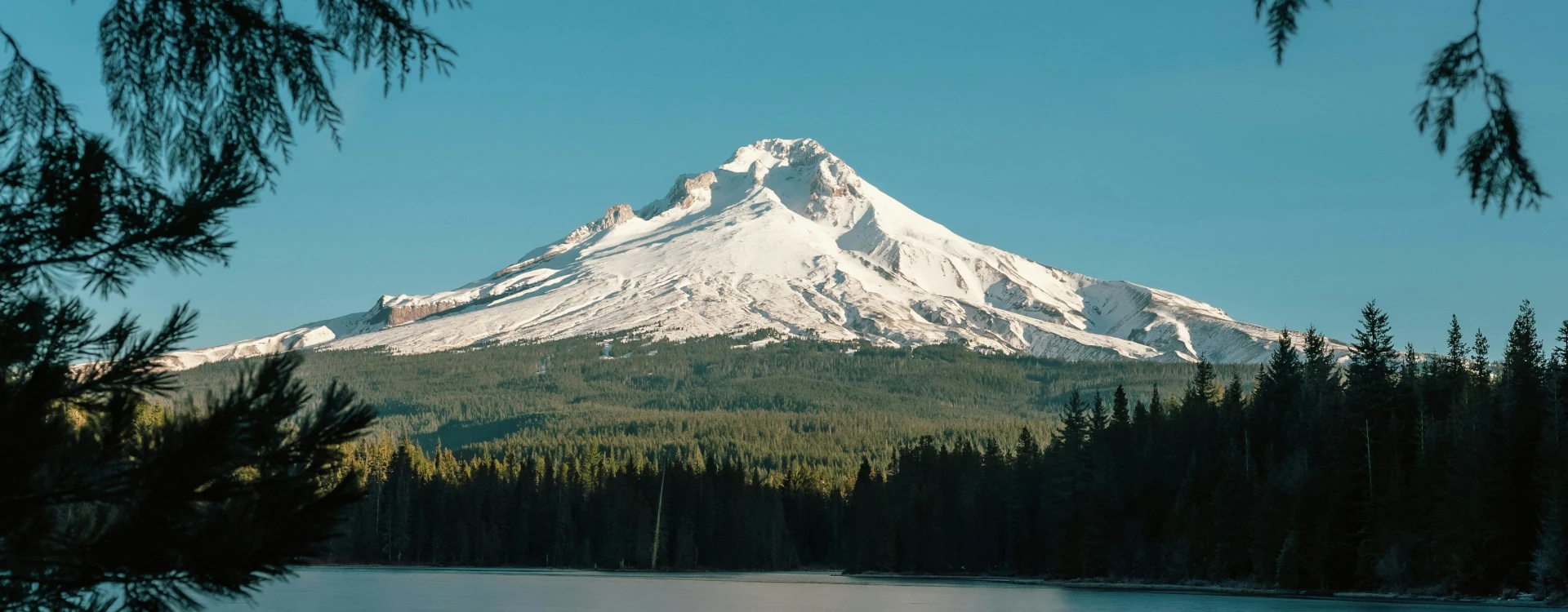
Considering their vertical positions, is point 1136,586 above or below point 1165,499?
below

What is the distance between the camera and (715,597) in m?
65.8

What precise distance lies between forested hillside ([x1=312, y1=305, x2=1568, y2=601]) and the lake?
4.81 m

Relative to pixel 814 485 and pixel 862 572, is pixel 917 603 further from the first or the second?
pixel 814 485

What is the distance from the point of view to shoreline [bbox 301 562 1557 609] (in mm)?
56031

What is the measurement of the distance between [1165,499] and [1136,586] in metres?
8.63

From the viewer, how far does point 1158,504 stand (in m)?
83.8

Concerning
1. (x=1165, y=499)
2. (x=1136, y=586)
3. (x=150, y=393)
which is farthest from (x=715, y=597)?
(x=150, y=393)

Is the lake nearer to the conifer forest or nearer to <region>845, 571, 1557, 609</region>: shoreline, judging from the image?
<region>845, 571, 1557, 609</region>: shoreline

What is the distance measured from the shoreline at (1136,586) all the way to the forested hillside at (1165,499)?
731mm

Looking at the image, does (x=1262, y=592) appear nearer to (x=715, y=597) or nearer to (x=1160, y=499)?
(x=1160, y=499)

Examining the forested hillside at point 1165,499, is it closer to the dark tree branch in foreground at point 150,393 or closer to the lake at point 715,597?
the dark tree branch in foreground at point 150,393

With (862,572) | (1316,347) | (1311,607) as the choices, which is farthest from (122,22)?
(862,572)

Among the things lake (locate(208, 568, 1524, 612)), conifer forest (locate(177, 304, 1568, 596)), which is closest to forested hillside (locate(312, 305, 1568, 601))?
conifer forest (locate(177, 304, 1568, 596))

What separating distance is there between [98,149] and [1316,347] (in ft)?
315
